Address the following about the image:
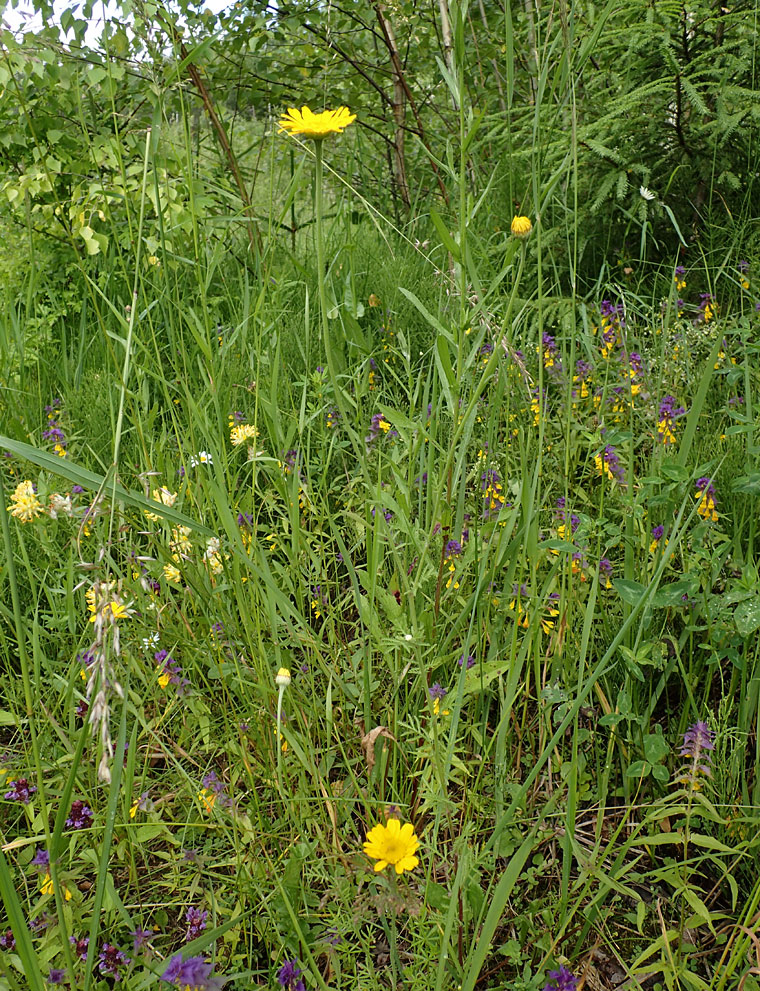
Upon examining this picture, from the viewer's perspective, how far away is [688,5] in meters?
2.64

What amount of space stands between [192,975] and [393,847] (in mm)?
261

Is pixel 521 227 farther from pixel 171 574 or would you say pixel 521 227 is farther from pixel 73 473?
pixel 171 574

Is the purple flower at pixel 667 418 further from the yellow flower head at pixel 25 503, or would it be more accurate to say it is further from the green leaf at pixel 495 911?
the yellow flower head at pixel 25 503

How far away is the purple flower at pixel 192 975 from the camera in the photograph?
0.86 metres

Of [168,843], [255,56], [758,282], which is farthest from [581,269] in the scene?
[168,843]

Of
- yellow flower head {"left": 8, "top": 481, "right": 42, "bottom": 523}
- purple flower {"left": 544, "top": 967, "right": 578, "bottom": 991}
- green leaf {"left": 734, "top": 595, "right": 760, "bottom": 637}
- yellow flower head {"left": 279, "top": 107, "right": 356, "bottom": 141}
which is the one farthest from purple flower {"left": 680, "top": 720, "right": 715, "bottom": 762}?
yellow flower head {"left": 8, "top": 481, "right": 42, "bottom": 523}

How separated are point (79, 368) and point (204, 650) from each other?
1.48 metres

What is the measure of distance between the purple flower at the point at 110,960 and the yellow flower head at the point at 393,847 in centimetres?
41

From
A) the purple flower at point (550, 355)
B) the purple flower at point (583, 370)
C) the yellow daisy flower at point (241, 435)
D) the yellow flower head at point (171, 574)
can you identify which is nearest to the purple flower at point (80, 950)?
the yellow flower head at point (171, 574)

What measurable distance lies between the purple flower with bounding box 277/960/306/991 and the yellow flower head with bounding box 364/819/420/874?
0.20 metres

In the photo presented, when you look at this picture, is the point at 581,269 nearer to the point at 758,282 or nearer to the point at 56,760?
the point at 758,282

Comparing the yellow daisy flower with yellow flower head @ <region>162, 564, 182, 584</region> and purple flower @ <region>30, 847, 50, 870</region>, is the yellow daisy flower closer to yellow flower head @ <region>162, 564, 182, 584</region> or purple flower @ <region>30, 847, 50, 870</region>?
yellow flower head @ <region>162, 564, 182, 584</region>

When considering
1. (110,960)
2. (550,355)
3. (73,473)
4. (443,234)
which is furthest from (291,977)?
(550,355)

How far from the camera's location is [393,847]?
894 millimetres
